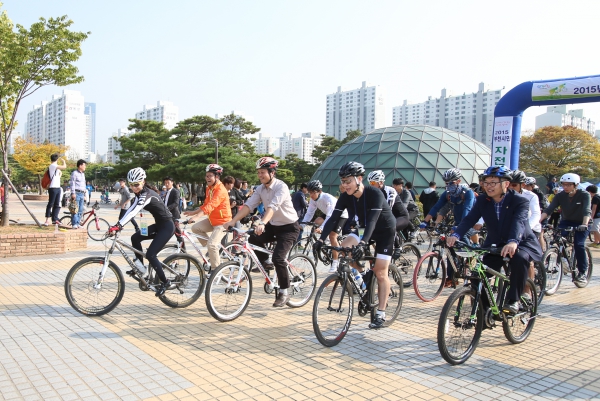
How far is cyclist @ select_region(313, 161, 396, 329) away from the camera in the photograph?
509 centimetres

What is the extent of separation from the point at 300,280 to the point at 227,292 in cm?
115

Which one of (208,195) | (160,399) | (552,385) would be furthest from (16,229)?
(552,385)

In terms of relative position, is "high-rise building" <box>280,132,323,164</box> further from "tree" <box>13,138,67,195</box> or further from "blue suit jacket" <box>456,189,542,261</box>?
"blue suit jacket" <box>456,189,542,261</box>

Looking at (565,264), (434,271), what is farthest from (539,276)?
(565,264)

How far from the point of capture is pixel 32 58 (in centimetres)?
1233

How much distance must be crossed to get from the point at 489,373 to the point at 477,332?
0.43 m

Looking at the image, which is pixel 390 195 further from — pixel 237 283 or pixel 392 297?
pixel 237 283

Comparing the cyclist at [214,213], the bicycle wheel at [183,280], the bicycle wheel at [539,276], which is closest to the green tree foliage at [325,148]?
the cyclist at [214,213]

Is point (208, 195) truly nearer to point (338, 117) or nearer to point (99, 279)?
point (99, 279)

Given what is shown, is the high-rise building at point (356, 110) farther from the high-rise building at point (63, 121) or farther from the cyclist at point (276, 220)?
the cyclist at point (276, 220)

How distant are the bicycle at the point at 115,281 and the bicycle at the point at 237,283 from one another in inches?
25.8

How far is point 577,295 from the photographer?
7637 millimetres

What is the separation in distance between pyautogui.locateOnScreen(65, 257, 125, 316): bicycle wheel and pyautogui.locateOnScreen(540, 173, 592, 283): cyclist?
21.4 ft

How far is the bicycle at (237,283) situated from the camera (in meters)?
5.43
